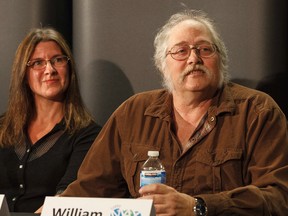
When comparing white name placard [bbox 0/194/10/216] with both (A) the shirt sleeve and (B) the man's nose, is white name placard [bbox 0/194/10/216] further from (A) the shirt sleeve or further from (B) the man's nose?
(B) the man's nose

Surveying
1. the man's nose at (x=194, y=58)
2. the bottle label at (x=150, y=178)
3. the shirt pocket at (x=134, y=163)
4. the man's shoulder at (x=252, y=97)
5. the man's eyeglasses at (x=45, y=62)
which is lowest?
the shirt pocket at (x=134, y=163)

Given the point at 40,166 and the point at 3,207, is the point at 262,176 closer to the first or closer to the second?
the point at 3,207

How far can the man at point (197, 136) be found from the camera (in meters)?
1.99

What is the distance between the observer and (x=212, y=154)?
209 cm

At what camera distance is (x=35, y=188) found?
8.52 feet

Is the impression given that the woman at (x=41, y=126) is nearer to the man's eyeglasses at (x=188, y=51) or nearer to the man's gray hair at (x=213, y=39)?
the man's gray hair at (x=213, y=39)

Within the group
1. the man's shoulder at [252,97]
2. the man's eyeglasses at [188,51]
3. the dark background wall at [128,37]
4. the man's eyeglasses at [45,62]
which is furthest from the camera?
the man's eyeglasses at [45,62]

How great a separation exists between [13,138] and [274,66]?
4.01 ft

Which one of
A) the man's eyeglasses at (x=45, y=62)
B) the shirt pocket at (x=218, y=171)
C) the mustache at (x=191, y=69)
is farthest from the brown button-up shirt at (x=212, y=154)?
the man's eyeglasses at (x=45, y=62)

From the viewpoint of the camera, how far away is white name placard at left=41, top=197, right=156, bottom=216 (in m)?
1.51

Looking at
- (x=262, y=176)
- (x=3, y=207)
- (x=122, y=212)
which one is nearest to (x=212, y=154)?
(x=262, y=176)

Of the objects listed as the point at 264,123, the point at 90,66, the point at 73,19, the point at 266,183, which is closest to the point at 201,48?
the point at 264,123

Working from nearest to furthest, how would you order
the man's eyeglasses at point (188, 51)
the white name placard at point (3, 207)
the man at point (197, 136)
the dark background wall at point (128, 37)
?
the white name placard at point (3, 207) < the man at point (197, 136) < the man's eyeglasses at point (188, 51) < the dark background wall at point (128, 37)

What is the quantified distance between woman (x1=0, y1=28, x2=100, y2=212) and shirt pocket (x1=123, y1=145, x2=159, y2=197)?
0.37 meters
